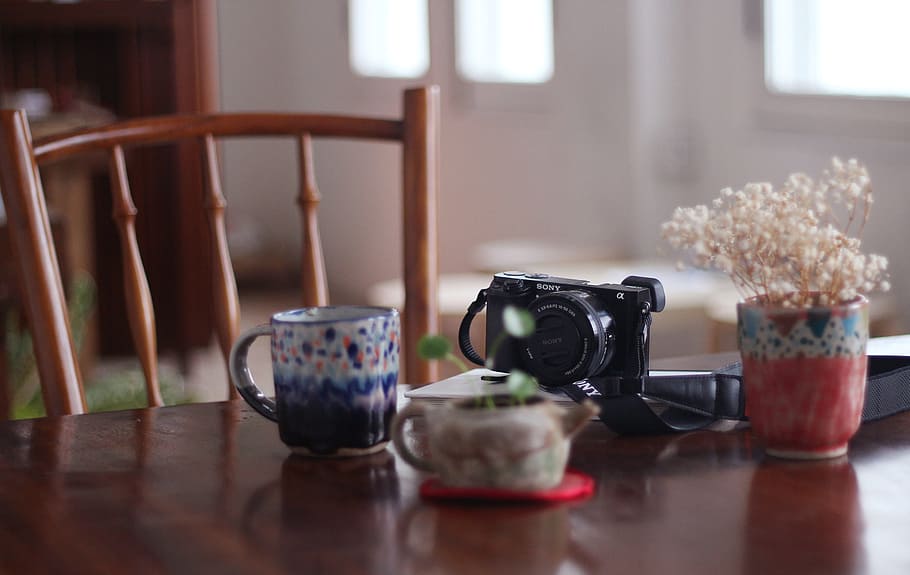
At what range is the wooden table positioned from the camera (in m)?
0.60

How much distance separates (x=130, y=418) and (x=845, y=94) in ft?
6.55

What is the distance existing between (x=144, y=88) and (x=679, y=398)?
11.7 ft

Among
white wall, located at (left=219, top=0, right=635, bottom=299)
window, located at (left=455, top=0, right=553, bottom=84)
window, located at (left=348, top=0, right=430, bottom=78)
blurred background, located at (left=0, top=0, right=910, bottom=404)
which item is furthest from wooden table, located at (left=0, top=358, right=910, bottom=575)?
window, located at (left=348, top=0, right=430, bottom=78)

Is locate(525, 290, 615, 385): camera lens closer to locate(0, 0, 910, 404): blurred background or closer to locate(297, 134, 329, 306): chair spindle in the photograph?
locate(297, 134, 329, 306): chair spindle

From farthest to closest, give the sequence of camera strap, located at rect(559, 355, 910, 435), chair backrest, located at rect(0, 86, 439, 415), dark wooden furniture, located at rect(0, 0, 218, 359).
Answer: dark wooden furniture, located at rect(0, 0, 218, 359)
chair backrest, located at rect(0, 86, 439, 415)
camera strap, located at rect(559, 355, 910, 435)

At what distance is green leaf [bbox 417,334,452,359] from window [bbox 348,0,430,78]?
3.77 m

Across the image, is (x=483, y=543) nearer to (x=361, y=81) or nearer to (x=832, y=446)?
(x=832, y=446)

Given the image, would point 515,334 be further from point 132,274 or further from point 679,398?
point 132,274

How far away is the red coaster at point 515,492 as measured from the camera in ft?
2.20

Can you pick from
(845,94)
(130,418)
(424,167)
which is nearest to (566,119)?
(845,94)

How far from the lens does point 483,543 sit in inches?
24.3

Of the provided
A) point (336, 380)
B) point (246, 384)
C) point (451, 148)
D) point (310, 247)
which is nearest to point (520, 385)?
point (336, 380)

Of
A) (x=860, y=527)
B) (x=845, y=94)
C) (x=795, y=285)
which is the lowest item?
(x=860, y=527)

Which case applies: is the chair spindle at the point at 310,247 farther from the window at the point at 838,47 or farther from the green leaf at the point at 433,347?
the window at the point at 838,47
